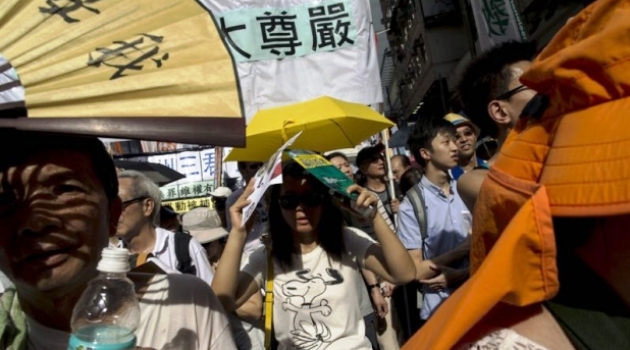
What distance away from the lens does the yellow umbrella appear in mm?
3746

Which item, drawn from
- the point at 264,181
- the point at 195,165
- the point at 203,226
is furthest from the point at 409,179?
the point at 195,165

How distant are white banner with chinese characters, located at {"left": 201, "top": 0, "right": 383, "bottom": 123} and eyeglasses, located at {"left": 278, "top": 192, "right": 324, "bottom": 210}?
1486 mm

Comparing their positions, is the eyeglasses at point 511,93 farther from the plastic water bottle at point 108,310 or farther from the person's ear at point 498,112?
the plastic water bottle at point 108,310

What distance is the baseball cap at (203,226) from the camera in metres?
5.11

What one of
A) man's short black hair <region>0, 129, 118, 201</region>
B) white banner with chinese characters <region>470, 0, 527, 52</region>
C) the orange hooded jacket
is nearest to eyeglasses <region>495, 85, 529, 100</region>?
the orange hooded jacket

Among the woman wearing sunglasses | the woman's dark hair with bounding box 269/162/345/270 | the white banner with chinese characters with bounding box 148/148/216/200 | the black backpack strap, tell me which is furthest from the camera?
the white banner with chinese characters with bounding box 148/148/216/200

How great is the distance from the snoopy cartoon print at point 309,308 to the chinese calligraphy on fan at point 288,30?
88.6 inches

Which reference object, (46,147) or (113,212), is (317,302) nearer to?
(113,212)

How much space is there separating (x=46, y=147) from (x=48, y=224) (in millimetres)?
209

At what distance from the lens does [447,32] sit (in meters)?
24.7

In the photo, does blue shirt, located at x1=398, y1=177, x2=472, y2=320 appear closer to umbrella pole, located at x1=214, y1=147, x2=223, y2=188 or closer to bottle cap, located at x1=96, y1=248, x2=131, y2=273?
bottle cap, located at x1=96, y1=248, x2=131, y2=273

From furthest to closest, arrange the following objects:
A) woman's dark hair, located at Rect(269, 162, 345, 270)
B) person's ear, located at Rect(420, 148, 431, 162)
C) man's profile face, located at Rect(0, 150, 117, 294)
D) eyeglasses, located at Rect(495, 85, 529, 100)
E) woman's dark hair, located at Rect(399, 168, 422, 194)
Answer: woman's dark hair, located at Rect(399, 168, 422, 194)
person's ear, located at Rect(420, 148, 431, 162)
woman's dark hair, located at Rect(269, 162, 345, 270)
eyeglasses, located at Rect(495, 85, 529, 100)
man's profile face, located at Rect(0, 150, 117, 294)

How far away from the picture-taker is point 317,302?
3178 mm

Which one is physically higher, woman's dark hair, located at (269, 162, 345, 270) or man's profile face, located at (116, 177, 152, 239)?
man's profile face, located at (116, 177, 152, 239)
